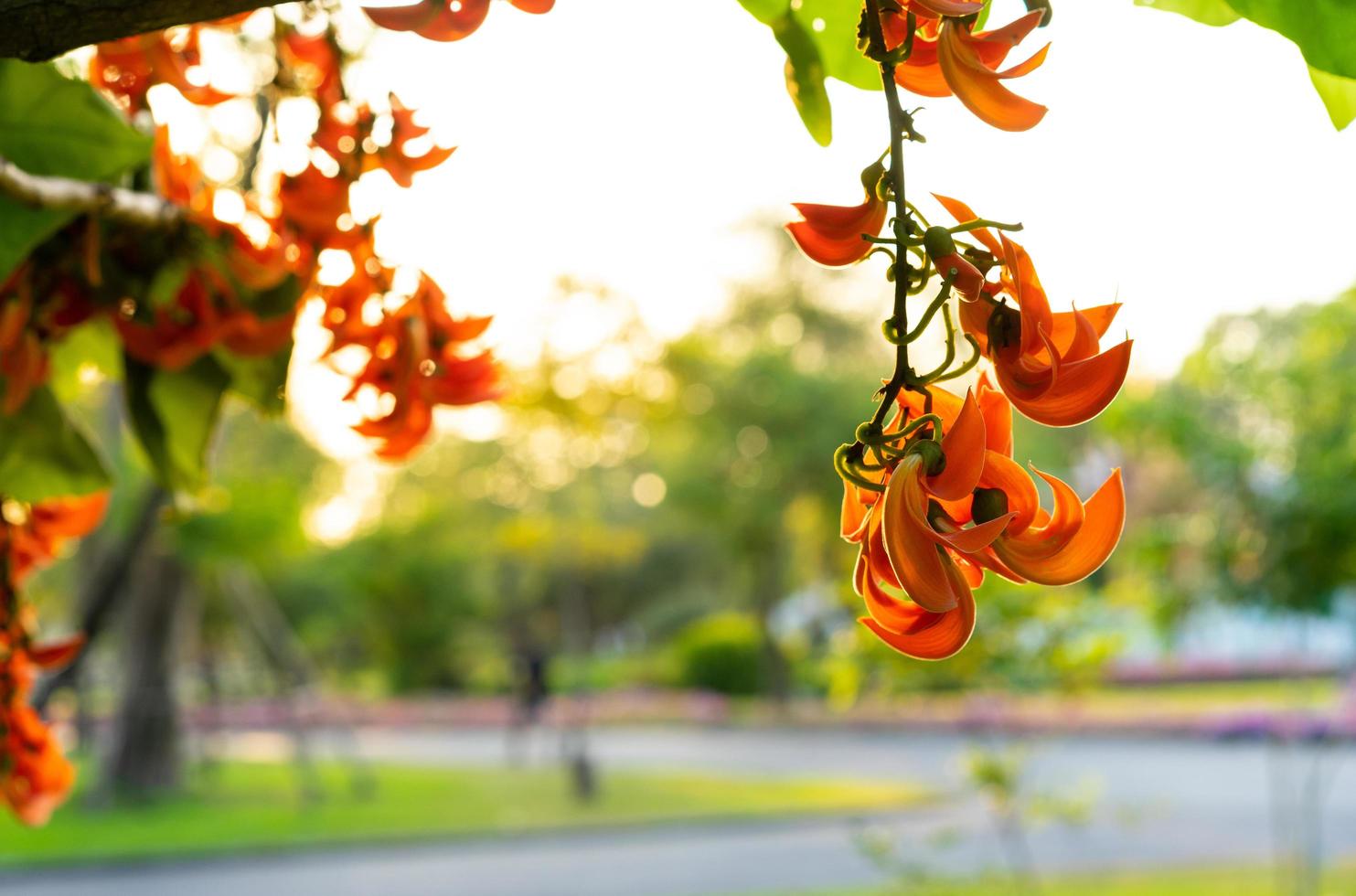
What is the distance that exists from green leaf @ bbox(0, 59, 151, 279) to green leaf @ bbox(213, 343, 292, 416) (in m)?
0.22

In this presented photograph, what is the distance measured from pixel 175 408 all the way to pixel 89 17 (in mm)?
492

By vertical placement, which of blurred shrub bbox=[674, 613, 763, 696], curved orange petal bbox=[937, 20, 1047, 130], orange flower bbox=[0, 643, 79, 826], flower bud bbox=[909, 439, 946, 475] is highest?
curved orange petal bbox=[937, 20, 1047, 130]

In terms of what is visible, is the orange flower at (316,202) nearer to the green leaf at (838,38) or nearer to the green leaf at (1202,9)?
the green leaf at (838,38)

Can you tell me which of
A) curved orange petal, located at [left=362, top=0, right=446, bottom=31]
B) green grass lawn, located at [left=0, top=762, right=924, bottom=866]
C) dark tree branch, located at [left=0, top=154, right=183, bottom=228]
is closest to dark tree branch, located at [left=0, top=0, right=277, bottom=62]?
curved orange petal, located at [left=362, top=0, right=446, bottom=31]

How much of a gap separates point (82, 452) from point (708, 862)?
930cm

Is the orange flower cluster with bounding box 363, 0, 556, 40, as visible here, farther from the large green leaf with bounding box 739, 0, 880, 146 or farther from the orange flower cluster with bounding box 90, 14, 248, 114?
the orange flower cluster with bounding box 90, 14, 248, 114

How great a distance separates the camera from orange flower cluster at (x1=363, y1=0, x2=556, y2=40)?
2.26 feet

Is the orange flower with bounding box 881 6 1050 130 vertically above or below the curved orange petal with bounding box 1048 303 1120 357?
above

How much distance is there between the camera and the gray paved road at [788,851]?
30.0 feet

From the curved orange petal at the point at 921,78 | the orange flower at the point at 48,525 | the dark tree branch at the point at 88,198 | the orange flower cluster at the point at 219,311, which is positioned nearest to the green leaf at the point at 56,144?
the dark tree branch at the point at 88,198

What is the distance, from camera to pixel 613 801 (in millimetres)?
12797

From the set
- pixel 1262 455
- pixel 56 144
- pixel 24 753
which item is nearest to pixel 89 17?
pixel 56 144

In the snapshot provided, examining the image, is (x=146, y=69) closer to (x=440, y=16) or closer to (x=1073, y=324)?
(x=440, y=16)

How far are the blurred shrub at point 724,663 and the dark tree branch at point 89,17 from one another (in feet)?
84.7
